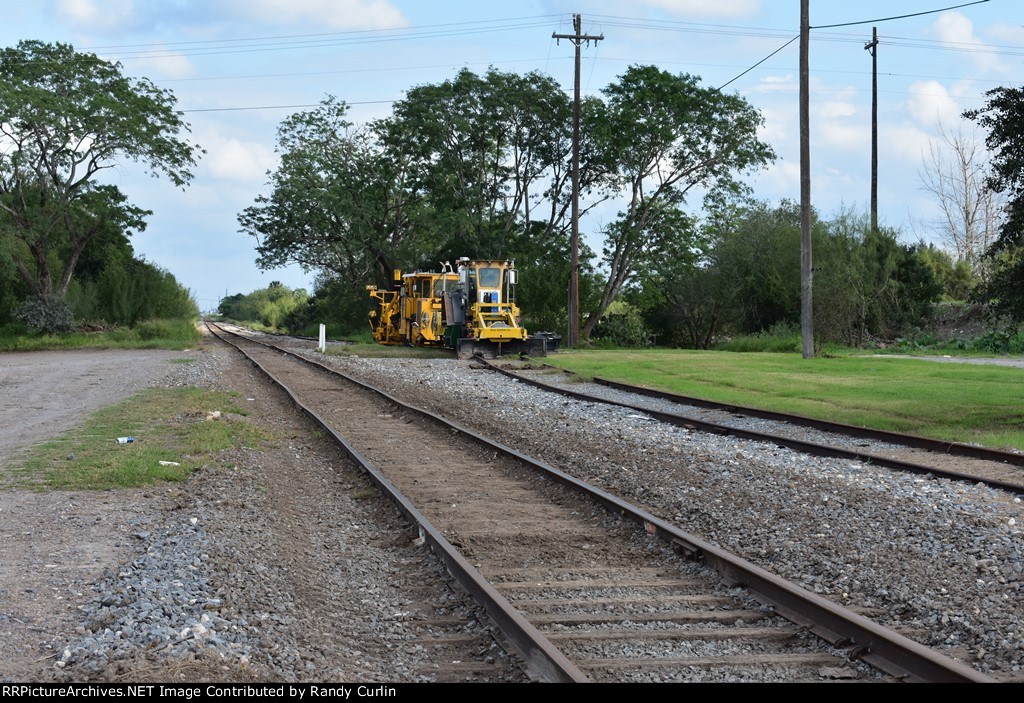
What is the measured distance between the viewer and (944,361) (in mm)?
29344

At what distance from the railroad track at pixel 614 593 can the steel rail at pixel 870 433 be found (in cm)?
518

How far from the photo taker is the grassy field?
50.1 ft

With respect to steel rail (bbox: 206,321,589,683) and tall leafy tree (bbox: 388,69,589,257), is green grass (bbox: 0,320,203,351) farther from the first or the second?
steel rail (bbox: 206,321,589,683)

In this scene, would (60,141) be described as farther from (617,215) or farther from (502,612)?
(502,612)

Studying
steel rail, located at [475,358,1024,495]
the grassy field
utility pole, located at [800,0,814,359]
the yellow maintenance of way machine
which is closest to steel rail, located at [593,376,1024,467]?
the grassy field

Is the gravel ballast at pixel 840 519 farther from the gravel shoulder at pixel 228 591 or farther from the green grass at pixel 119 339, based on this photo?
the green grass at pixel 119 339

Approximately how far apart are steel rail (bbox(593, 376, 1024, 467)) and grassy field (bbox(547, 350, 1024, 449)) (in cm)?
88

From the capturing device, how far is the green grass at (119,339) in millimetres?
41719

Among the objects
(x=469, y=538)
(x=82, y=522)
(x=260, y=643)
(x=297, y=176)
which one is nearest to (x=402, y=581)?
(x=469, y=538)

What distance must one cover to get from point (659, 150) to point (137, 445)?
118 ft

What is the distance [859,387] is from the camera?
21.0m

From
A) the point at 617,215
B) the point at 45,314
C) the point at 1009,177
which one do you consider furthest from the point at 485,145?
the point at 1009,177

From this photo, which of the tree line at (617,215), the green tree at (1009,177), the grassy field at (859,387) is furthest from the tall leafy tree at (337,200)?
the green tree at (1009,177)

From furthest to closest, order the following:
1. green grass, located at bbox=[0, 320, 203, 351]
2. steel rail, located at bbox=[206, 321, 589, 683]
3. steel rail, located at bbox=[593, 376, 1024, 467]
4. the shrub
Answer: the shrub → green grass, located at bbox=[0, 320, 203, 351] → steel rail, located at bbox=[593, 376, 1024, 467] → steel rail, located at bbox=[206, 321, 589, 683]
